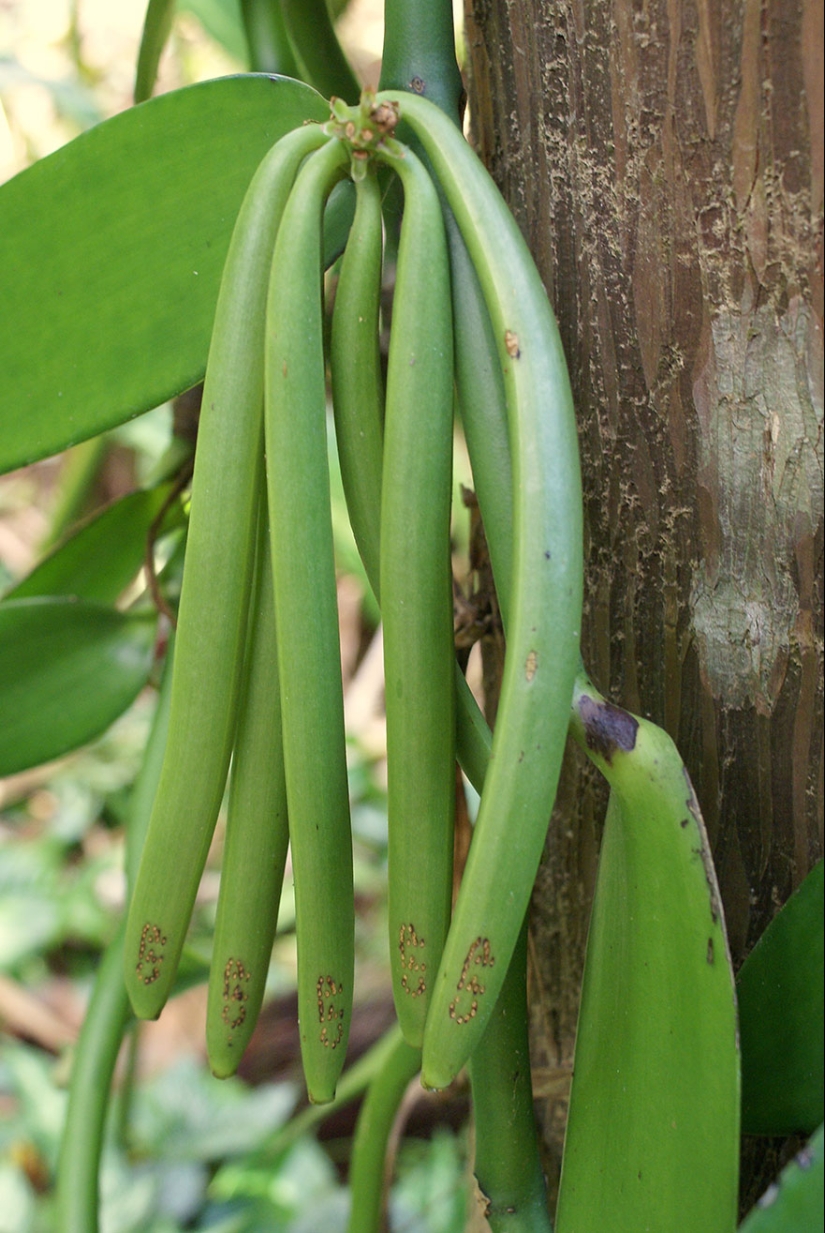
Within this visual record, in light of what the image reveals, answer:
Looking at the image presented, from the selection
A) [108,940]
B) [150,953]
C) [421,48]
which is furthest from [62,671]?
[108,940]

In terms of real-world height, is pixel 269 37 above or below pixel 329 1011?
above

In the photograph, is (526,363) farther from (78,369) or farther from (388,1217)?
(388,1217)

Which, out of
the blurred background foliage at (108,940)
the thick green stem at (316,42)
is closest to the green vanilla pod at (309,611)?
the thick green stem at (316,42)

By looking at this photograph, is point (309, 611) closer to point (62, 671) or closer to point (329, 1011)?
point (329, 1011)

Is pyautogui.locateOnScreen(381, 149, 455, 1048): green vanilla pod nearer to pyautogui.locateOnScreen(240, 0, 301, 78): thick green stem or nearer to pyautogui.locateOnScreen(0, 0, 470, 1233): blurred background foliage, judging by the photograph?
pyautogui.locateOnScreen(240, 0, 301, 78): thick green stem

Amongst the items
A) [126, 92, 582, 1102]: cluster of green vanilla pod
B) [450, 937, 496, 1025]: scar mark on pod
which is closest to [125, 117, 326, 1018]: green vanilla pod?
[126, 92, 582, 1102]: cluster of green vanilla pod

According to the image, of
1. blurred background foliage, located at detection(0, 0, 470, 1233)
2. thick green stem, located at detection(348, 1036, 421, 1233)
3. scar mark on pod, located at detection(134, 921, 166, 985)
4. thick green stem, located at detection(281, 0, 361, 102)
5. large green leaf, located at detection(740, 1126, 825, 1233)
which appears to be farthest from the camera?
blurred background foliage, located at detection(0, 0, 470, 1233)

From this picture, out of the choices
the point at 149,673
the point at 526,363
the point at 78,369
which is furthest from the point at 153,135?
the point at 149,673
